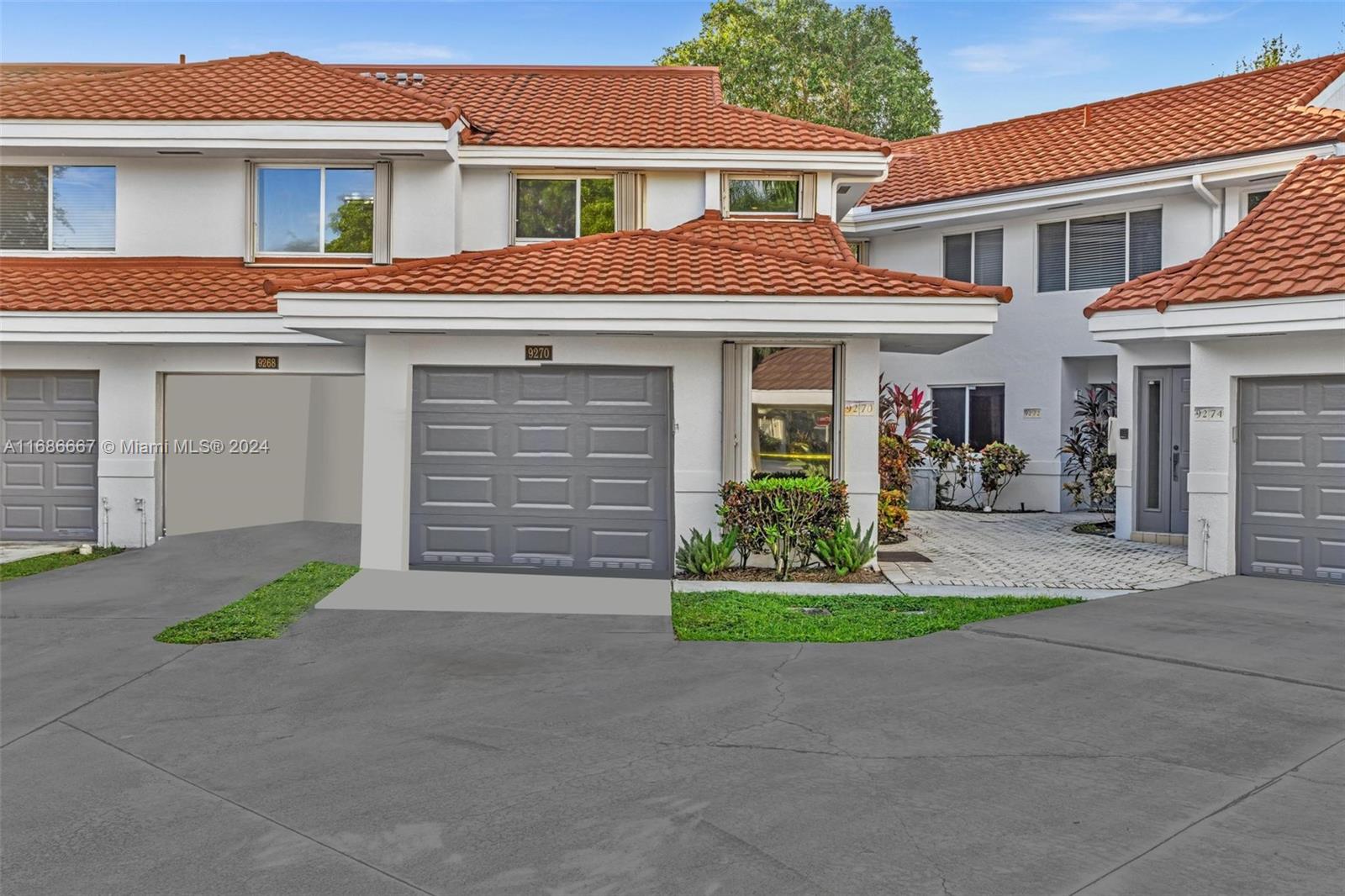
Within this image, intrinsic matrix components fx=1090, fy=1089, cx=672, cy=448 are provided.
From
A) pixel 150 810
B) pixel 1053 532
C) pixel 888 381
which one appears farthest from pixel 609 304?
pixel 888 381

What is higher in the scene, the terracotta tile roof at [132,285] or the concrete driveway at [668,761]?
the terracotta tile roof at [132,285]

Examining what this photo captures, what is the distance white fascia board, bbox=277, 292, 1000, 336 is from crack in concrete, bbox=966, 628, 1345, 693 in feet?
13.2

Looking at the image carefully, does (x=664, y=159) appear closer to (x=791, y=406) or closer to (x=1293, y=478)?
(x=791, y=406)

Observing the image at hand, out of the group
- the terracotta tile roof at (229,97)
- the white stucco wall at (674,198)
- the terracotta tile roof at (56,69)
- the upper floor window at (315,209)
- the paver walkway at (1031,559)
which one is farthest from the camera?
the terracotta tile roof at (56,69)

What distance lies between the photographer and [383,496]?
13.1 m

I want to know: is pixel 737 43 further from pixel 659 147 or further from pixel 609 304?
pixel 609 304

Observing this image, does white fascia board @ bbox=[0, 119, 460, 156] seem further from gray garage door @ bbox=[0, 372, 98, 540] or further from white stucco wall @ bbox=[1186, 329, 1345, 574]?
white stucco wall @ bbox=[1186, 329, 1345, 574]

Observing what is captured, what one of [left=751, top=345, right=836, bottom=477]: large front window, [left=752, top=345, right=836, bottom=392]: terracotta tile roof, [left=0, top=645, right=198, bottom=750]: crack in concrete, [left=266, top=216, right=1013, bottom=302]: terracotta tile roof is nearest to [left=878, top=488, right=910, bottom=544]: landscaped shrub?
[left=751, top=345, right=836, bottom=477]: large front window

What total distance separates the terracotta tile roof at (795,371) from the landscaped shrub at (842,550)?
176 cm

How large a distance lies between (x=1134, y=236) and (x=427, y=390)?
44.0 ft

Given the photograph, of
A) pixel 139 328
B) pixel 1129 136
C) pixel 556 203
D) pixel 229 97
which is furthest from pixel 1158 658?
pixel 1129 136

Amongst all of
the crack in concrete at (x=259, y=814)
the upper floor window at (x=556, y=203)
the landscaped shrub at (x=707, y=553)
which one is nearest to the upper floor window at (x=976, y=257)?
the upper floor window at (x=556, y=203)

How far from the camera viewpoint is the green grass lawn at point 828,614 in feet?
31.7

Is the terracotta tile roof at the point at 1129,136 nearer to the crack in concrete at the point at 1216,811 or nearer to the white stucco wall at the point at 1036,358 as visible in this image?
the white stucco wall at the point at 1036,358
